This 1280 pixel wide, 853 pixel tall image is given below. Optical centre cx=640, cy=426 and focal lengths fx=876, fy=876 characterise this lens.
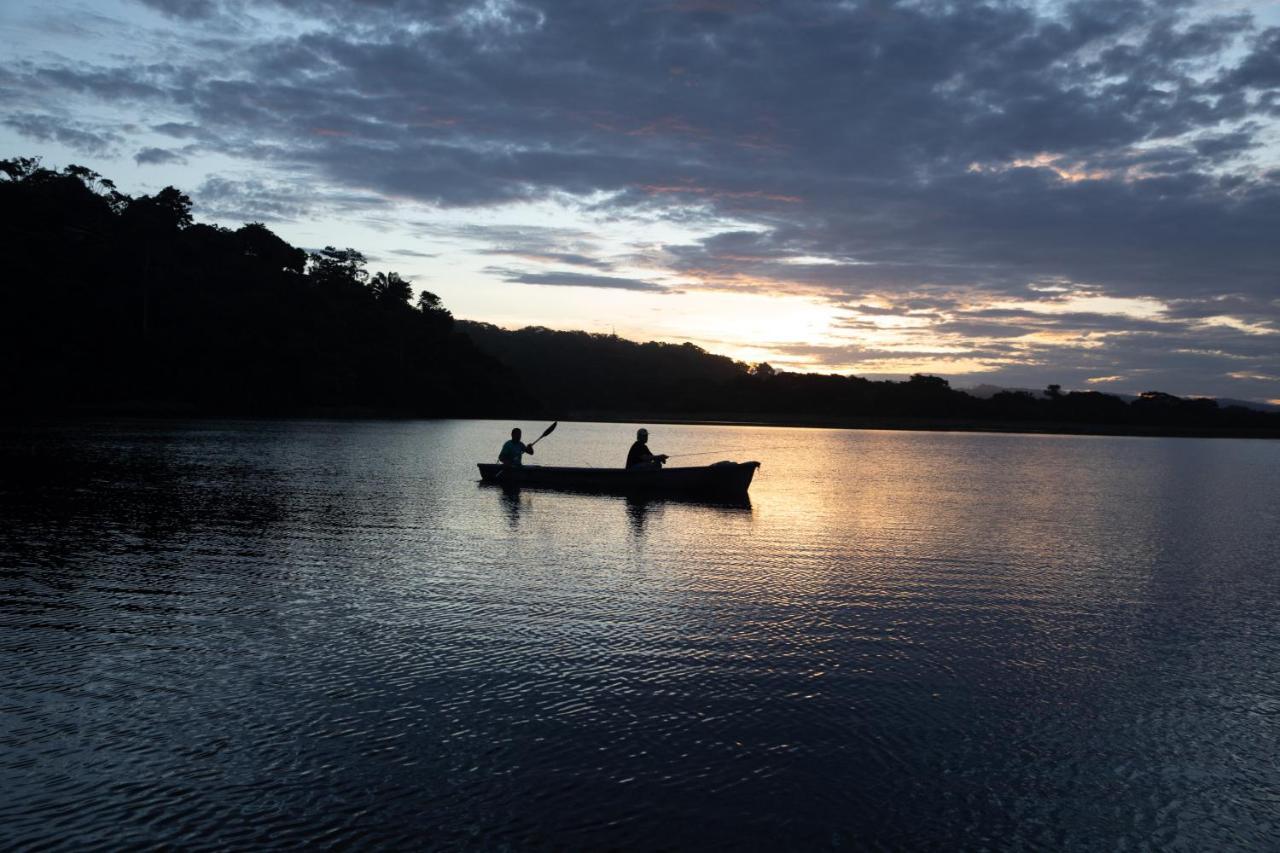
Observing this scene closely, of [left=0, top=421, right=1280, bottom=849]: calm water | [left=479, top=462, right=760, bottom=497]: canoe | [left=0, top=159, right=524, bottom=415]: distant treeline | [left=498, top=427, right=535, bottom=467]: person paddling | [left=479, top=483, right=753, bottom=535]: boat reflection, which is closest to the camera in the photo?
[left=0, top=421, right=1280, bottom=849]: calm water

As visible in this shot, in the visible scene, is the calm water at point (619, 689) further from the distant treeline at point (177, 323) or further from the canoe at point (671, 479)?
the distant treeline at point (177, 323)

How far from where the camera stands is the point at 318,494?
90.0 ft

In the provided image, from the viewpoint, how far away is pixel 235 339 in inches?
4205

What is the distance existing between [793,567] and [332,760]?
1140 centimetres

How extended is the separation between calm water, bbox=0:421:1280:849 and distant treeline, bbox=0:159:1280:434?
279 ft

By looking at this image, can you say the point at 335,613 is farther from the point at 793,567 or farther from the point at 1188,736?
the point at 1188,736

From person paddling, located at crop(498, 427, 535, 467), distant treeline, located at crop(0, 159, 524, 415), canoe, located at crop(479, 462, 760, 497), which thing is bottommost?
canoe, located at crop(479, 462, 760, 497)

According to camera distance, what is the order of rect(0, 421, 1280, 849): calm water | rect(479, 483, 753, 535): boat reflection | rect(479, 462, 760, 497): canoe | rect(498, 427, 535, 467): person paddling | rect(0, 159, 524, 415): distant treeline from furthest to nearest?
1. rect(0, 159, 524, 415): distant treeline
2. rect(498, 427, 535, 467): person paddling
3. rect(479, 462, 760, 497): canoe
4. rect(479, 483, 753, 535): boat reflection
5. rect(0, 421, 1280, 849): calm water

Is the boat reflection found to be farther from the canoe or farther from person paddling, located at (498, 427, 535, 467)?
person paddling, located at (498, 427, 535, 467)

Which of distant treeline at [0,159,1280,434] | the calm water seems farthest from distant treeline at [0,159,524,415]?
the calm water

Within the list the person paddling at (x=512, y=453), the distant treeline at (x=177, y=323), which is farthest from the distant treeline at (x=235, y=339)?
the person paddling at (x=512, y=453)

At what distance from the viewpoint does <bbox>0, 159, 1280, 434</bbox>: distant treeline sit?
9212 cm

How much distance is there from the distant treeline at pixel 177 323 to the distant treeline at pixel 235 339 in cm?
19

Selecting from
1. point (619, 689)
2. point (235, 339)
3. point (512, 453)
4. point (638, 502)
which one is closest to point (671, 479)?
point (638, 502)
